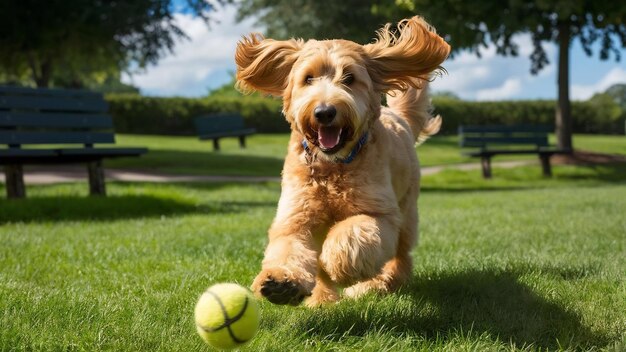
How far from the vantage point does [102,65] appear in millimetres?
25562

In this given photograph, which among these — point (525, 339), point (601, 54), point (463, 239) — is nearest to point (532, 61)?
point (601, 54)

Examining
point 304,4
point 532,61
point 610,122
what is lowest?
point 610,122

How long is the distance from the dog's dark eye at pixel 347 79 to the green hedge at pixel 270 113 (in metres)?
31.6

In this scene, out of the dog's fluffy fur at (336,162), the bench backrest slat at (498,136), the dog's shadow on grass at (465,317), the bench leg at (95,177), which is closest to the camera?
the dog's shadow on grass at (465,317)

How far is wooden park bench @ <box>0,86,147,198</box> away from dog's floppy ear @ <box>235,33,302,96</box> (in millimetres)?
5596

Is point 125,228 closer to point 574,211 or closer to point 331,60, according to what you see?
point 331,60

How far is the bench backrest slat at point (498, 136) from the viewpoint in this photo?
69.5ft

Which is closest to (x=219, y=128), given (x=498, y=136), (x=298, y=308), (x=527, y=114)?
(x=498, y=136)

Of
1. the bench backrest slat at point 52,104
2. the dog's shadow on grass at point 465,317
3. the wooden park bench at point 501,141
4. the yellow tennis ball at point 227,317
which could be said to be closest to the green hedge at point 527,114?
the wooden park bench at point 501,141

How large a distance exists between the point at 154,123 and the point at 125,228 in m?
28.2

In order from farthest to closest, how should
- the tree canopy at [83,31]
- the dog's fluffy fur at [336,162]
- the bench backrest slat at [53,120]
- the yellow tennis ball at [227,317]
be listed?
the tree canopy at [83,31] → the bench backrest slat at [53,120] → the dog's fluffy fur at [336,162] → the yellow tennis ball at [227,317]

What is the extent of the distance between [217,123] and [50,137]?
18172mm

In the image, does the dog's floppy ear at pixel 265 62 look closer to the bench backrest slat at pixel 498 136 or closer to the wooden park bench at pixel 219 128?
the bench backrest slat at pixel 498 136

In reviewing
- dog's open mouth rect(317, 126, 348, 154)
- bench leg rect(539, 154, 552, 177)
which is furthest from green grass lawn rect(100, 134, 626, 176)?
dog's open mouth rect(317, 126, 348, 154)
